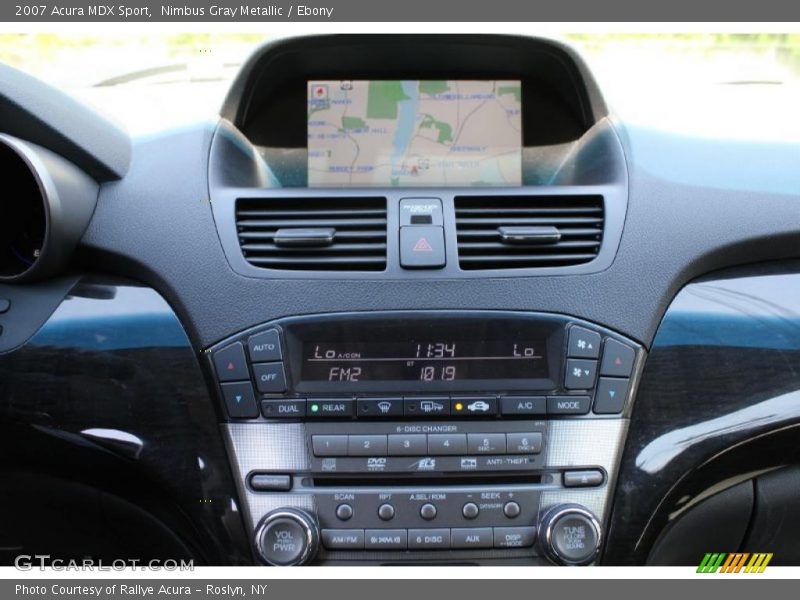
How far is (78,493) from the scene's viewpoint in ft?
6.66

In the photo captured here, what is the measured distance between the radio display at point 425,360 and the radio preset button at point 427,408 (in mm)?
61

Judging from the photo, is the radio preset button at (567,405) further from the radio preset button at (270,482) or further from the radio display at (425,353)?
the radio preset button at (270,482)

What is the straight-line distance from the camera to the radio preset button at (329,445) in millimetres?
1761

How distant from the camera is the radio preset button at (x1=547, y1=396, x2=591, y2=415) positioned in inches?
70.1

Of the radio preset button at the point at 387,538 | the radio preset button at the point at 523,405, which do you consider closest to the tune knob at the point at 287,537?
the radio preset button at the point at 387,538

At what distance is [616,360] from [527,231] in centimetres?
39

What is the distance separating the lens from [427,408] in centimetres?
177

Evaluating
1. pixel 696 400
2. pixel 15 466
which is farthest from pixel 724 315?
pixel 15 466

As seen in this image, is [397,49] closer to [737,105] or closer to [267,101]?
A: [267,101]

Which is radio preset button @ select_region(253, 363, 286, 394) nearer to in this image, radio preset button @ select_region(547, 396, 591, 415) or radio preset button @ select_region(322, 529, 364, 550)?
radio preset button @ select_region(322, 529, 364, 550)
